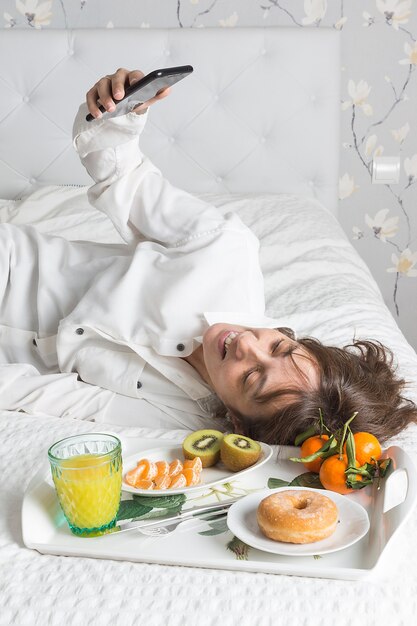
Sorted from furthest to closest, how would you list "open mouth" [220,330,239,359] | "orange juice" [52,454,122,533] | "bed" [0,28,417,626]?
"bed" [0,28,417,626]
"open mouth" [220,330,239,359]
"orange juice" [52,454,122,533]

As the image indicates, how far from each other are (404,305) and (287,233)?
0.90 m

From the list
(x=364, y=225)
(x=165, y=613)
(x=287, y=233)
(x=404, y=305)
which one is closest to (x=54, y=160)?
(x=287, y=233)

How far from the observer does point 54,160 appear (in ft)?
9.51

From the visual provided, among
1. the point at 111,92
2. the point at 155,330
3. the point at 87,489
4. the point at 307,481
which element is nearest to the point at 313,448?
the point at 307,481

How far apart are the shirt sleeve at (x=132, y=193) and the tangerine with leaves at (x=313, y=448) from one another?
0.68m

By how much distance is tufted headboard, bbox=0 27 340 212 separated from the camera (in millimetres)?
2797

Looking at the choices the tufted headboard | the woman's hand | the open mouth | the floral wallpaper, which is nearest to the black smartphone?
the woman's hand

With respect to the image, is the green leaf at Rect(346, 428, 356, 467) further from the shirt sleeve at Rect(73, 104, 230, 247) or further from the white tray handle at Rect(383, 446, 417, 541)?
the shirt sleeve at Rect(73, 104, 230, 247)

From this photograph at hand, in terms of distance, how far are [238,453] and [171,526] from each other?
7.8 inches

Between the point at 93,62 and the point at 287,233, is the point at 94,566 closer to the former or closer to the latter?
the point at 287,233

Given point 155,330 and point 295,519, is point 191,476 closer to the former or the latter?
point 295,519

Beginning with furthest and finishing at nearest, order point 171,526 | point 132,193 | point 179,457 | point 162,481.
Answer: point 132,193 < point 179,457 < point 162,481 < point 171,526

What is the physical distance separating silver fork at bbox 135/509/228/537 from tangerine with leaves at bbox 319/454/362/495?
16cm

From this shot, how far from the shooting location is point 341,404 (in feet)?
4.42
